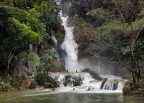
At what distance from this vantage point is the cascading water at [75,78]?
2933 cm

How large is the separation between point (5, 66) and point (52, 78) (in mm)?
4367

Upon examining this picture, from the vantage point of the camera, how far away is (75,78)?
3325cm

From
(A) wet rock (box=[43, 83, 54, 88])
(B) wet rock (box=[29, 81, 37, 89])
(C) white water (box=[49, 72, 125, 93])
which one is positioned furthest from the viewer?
(A) wet rock (box=[43, 83, 54, 88])

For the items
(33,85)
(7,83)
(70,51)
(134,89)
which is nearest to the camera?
(134,89)

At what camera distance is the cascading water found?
2933 centimetres

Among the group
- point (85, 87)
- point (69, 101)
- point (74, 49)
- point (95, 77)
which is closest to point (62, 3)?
point (74, 49)

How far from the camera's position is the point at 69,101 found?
20.7m

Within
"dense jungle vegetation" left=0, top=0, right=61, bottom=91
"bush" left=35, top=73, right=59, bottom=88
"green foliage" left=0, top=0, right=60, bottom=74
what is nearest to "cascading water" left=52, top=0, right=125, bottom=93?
"bush" left=35, top=73, right=59, bottom=88

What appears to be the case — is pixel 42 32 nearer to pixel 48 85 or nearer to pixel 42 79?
pixel 42 79

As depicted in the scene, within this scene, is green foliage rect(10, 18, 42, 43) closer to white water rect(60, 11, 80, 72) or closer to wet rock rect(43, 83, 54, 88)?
wet rock rect(43, 83, 54, 88)

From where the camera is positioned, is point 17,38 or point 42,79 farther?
point 42,79

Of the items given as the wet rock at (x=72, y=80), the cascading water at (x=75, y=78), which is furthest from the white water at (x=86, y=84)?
the wet rock at (x=72, y=80)

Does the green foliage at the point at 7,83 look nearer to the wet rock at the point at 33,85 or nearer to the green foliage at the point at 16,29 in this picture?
the wet rock at the point at 33,85

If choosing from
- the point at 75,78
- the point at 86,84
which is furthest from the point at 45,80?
the point at 86,84
